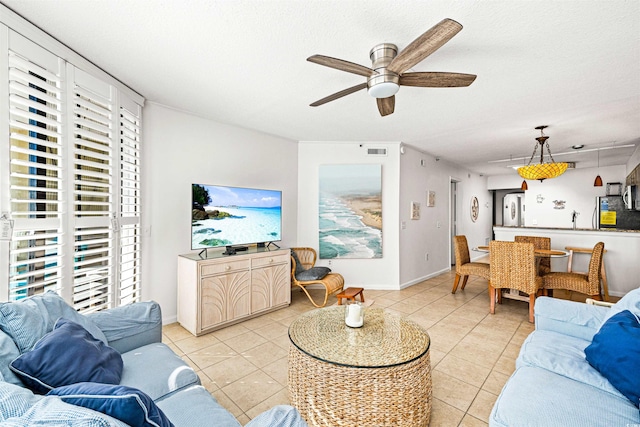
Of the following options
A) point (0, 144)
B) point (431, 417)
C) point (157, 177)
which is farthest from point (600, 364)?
point (157, 177)

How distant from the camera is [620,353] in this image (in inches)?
56.2

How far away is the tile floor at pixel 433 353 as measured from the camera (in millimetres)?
2000

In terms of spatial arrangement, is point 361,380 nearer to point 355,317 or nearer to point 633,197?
point 355,317

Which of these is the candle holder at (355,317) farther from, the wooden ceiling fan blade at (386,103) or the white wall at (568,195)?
the white wall at (568,195)

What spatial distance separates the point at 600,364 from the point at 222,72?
10.3 feet

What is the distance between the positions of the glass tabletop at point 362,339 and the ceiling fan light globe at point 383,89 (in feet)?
5.55

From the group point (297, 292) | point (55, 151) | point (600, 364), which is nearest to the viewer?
point (600, 364)

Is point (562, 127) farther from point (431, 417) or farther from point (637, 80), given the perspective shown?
point (431, 417)

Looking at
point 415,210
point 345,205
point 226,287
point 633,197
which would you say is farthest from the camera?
point 415,210

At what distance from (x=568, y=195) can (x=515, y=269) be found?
17.0 feet

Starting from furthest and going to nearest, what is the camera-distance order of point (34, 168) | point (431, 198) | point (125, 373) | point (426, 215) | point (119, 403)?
point (431, 198)
point (426, 215)
point (34, 168)
point (125, 373)
point (119, 403)

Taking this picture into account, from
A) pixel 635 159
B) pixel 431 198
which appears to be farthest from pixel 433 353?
pixel 635 159

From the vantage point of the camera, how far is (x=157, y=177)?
324 cm

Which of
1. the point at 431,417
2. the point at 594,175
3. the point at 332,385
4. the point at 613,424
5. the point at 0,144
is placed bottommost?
the point at 431,417
